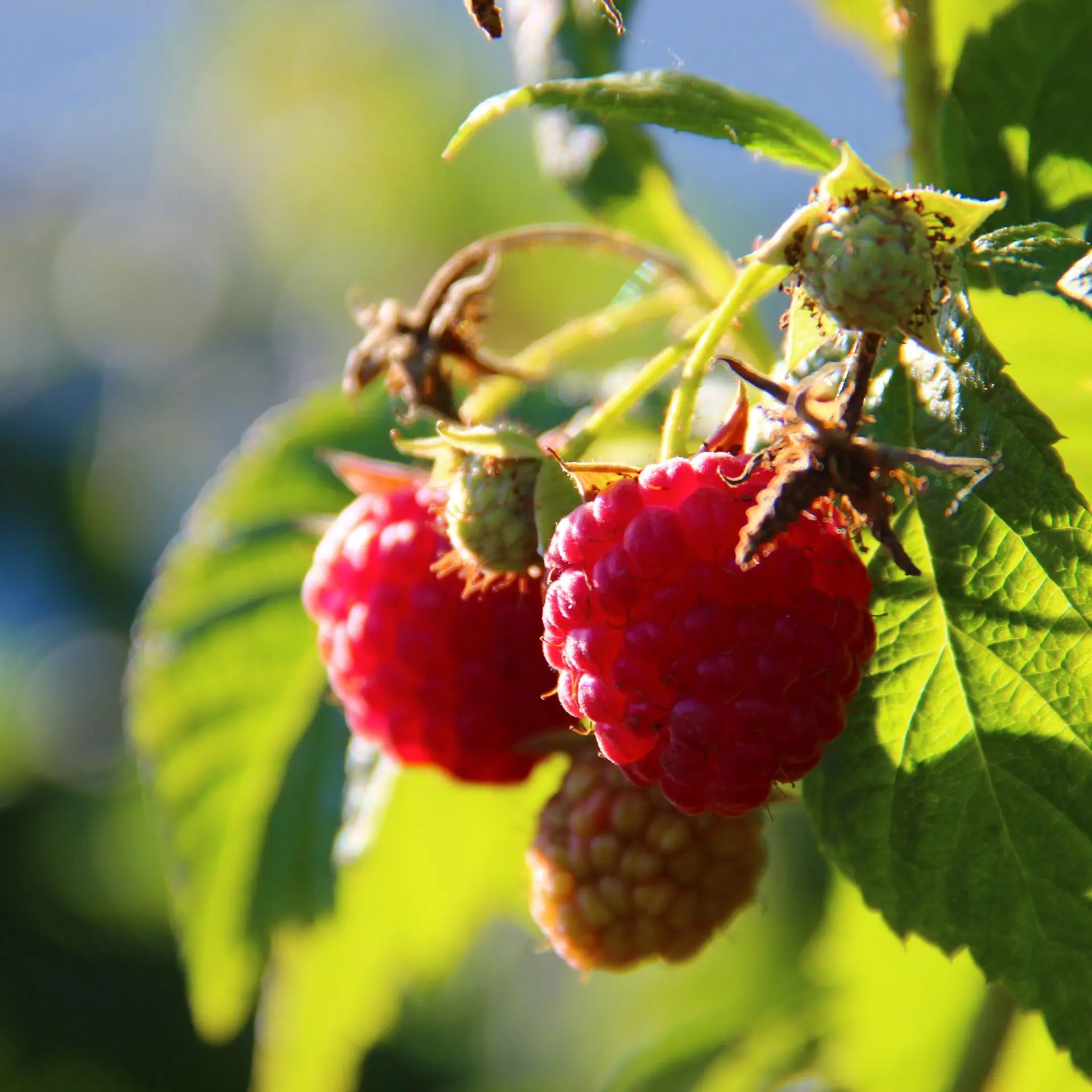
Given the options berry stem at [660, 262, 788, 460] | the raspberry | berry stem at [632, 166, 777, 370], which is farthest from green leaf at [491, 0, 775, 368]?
the raspberry

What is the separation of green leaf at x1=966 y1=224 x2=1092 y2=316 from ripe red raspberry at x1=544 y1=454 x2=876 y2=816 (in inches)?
8.4

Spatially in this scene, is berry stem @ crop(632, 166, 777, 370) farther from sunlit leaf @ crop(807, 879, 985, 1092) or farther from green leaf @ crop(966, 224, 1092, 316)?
sunlit leaf @ crop(807, 879, 985, 1092)

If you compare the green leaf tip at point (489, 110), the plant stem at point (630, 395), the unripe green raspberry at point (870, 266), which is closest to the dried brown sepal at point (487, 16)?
the green leaf tip at point (489, 110)

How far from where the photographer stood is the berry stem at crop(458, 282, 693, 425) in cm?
144

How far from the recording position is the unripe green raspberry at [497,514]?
1107 millimetres

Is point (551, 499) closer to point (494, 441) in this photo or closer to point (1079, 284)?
point (494, 441)

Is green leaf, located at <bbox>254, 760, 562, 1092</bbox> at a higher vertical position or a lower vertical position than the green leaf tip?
lower

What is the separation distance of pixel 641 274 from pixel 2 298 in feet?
15.6

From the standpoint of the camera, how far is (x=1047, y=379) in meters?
1.20

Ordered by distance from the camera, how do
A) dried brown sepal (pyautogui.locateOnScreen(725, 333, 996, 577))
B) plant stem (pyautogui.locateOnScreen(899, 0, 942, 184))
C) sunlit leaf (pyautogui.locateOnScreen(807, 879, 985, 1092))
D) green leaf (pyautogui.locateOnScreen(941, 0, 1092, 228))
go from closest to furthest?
dried brown sepal (pyautogui.locateOnScreen(725, 333, 996, 577)), green leaf (pyautogui.locateOnScreen(941, 0, 1092, 228)), plant stem (pyautogui.locateOnScreen(899, 0, 942, 184)), sunlit leaf (pyautogui.locateOnScreen(807, 879, 985, 1092))

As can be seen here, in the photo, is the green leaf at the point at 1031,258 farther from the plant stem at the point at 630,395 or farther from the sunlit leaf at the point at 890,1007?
the sunlit leaf at the point at 890,1007

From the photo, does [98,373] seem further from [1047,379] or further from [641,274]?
[1047,379]

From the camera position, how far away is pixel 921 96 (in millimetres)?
1212

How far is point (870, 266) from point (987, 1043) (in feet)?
3.84
